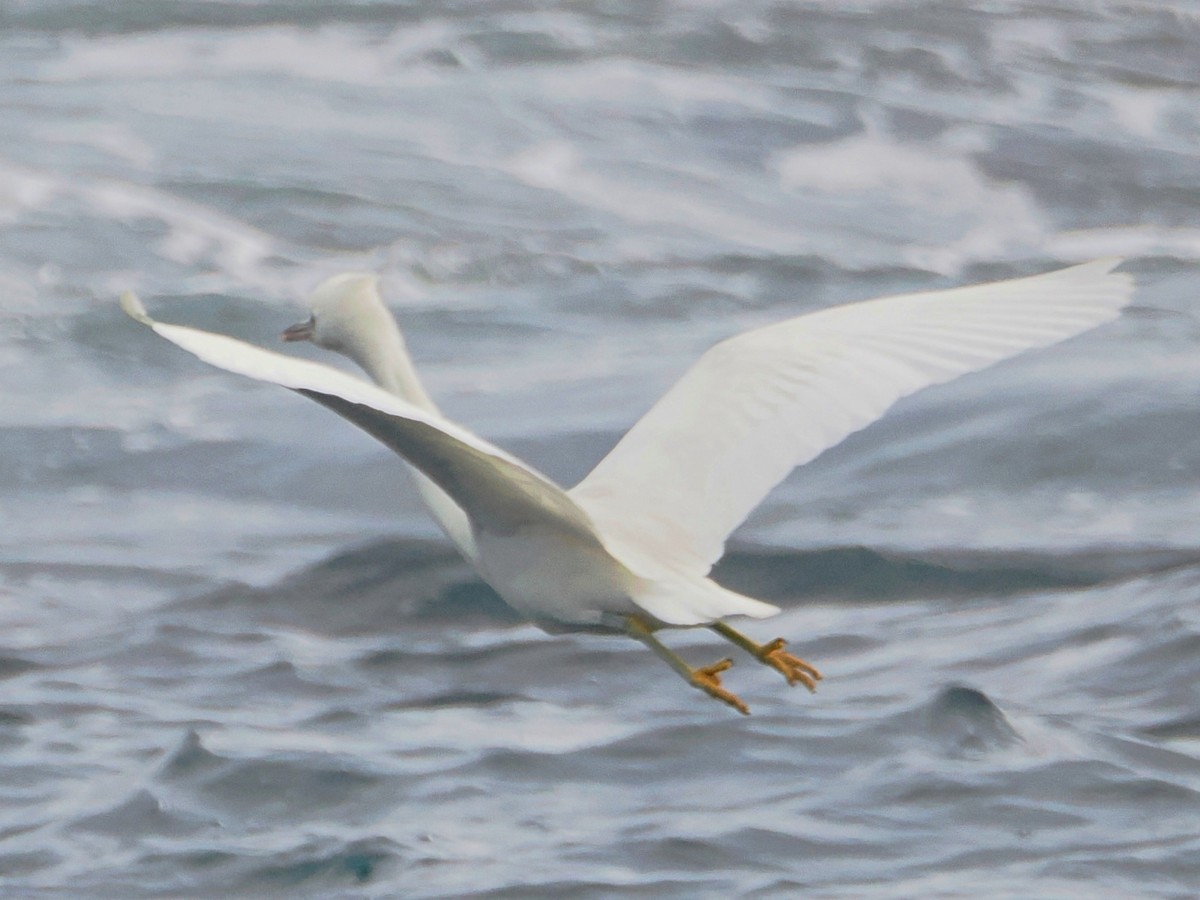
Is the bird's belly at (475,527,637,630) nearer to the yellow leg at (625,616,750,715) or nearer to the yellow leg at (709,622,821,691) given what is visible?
the yellow leg at (625,616,750,715)

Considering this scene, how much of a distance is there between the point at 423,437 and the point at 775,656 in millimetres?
1067

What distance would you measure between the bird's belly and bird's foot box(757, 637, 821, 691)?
0.39 meters

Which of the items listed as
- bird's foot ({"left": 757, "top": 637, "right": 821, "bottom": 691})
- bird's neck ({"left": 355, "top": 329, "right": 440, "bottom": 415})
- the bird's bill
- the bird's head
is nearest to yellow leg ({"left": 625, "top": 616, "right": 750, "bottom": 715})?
bird's foot ({"left": 757, "top": 637, "right": 821, "bottom": 691})

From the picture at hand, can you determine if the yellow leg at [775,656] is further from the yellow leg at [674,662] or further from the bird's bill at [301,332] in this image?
the bird's bill at [301,332]

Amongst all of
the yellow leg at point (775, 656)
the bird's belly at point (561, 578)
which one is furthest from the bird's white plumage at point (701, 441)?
the yellow leg at point (775, 656)

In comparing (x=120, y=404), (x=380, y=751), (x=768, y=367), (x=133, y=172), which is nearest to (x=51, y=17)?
(x=133, y=172)

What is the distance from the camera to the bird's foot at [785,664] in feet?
14.7

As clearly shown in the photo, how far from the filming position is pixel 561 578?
4219 mm

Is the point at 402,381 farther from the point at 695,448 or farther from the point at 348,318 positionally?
the point at 695,448

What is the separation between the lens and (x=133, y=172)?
13.1 meters

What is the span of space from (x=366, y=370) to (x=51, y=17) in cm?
1179

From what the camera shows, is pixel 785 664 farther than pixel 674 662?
Yes

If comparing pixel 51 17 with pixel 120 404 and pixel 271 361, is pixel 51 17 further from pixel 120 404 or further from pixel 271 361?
pixel 271 361

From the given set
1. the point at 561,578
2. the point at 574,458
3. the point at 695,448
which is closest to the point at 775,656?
the point at 695,448
